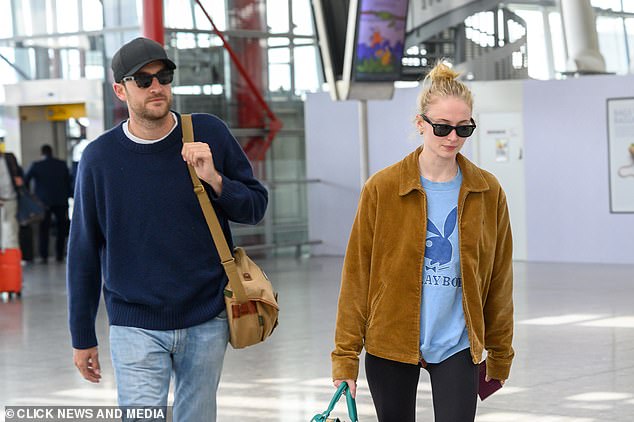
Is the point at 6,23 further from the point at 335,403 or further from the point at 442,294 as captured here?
the point at 335,403

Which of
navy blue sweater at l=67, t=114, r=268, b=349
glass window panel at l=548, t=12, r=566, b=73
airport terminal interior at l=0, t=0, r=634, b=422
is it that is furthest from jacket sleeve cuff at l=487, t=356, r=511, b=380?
glass window panel at l=548, t=12, r=566, b=73

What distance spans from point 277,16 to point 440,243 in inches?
783

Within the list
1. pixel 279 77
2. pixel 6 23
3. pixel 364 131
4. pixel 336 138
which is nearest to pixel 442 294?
pixel 364 131

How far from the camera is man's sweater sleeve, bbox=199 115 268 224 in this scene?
398 cm

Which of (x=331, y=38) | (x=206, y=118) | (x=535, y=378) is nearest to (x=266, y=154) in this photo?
(x=331, y=38)

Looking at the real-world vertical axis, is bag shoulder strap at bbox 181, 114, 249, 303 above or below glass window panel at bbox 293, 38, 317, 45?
below

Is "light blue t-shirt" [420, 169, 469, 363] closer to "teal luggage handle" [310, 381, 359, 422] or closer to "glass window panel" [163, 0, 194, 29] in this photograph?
"teal luggage handle" [310, 381, 359, 422]

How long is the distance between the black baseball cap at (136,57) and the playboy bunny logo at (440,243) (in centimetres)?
96

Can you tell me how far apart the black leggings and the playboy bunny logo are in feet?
0.97

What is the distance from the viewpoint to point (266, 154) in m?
23.1

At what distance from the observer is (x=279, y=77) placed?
23.5 m

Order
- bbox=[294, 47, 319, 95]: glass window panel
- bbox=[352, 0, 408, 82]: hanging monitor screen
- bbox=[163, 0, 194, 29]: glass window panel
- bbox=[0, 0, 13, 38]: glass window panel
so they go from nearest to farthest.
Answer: bbox=[352, 0, 408, 82]: hanging monitor screen, bbox=[163, 0, 194, 29]: glass window panel, bbox=[0, 0, 13, 38]: glass window panel, bbox=[294, 47, 319, 95]: glass window panel

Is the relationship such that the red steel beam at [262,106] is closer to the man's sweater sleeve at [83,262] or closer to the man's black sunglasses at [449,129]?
the man's sweater sleeve at [83,262]

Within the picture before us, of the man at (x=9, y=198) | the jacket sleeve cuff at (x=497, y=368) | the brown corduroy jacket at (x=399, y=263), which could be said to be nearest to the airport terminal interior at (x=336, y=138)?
the man at (x=9, y=198)
